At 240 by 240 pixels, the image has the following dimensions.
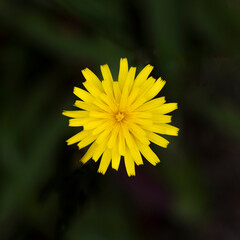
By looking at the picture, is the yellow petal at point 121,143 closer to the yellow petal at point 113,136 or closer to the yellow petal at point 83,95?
the yellow petal at point 113,136

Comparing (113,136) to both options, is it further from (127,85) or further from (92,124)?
(127,85)

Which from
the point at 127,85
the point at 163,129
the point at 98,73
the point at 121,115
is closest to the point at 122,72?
the point at 127,85

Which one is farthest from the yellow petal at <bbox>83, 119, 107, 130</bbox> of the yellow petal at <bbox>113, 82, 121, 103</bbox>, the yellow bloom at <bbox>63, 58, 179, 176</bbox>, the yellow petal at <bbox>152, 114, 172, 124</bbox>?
the yellow petal at <bbox>152, 114, 172, 124</bbox>

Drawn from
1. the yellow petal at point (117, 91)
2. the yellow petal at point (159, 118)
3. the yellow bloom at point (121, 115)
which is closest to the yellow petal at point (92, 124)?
the yellow bloom at point (121, 115)

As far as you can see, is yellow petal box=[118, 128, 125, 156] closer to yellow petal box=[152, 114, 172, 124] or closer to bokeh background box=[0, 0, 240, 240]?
yellow petal box=[152, 114, 172, 124]
